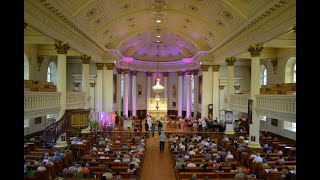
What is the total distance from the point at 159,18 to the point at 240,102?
995cm

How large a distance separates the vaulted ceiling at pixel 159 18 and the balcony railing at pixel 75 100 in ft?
14.1

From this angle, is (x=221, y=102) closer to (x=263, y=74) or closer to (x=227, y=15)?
(x=263, y=74)

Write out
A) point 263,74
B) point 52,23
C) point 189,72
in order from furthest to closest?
point 189,72
point 263,74
point 52,23

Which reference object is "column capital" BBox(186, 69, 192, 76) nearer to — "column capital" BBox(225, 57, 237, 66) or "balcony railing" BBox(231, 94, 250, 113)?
"column capital" BBox(225, 57, 237, 66)

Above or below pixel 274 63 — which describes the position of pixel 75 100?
below

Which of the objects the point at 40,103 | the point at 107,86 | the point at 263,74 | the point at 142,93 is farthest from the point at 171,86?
the point at 40,103

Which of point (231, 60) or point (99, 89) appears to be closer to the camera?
point (231, 60)

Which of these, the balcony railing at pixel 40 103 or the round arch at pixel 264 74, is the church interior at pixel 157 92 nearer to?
the balcony railing at pixel 40 103

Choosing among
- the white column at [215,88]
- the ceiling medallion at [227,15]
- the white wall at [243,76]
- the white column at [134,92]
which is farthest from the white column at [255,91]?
the white column at [134,92]

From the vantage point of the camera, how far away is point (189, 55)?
33562 millimetres

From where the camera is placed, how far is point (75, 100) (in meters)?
19.5
